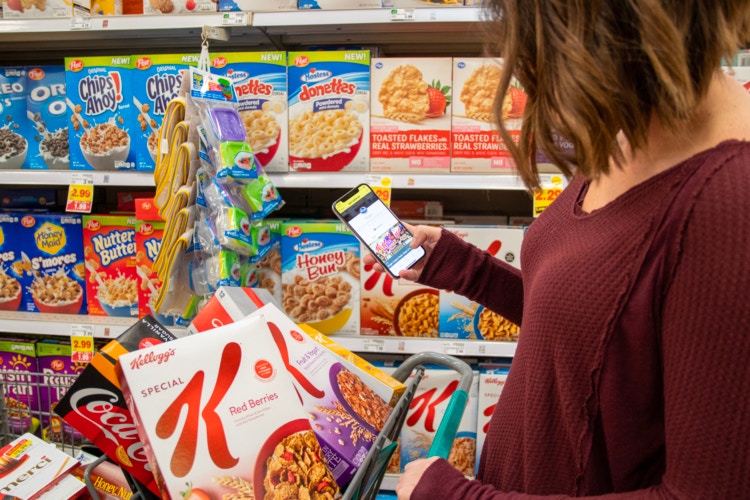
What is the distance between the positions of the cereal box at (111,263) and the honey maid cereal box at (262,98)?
51cm

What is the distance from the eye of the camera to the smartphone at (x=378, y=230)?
1.19 m

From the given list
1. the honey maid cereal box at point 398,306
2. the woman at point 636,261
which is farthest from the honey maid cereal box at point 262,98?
the woman at point 636,261

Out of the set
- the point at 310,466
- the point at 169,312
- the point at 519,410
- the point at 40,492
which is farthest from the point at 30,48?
the point at 519,410

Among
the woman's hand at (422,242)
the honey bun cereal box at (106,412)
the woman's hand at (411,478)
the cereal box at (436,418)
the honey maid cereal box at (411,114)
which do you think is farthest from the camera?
the cereal box at (436,418)

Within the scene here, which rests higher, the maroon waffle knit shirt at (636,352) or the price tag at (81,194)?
the price tag at (81,194)

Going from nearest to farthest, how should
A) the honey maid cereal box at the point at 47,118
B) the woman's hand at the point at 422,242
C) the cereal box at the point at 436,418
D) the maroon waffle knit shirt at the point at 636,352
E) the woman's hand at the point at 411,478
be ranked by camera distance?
the maroon waffle knit shirt at the point at 636,352, the woman's hand at the point at 411,478, the woman's hand at the point at 422,242, the cereal box at the point at 436,418, the honey maid cereal box at the point at 47,118

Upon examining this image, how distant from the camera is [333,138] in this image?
5.71ft

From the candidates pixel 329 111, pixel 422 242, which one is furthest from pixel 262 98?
pixel 422 242

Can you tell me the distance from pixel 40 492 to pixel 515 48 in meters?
1.29

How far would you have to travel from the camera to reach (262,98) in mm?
1745

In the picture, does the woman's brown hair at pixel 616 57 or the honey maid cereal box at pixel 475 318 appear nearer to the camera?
the woman's brown hair at pixel 616 57

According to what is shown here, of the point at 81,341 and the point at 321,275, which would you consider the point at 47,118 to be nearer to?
the point at 81,341

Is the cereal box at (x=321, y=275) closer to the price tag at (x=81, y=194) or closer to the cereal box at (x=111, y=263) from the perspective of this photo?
the cereal box at (x=111, y=263)

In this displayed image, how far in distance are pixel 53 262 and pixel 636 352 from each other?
1.90 m
